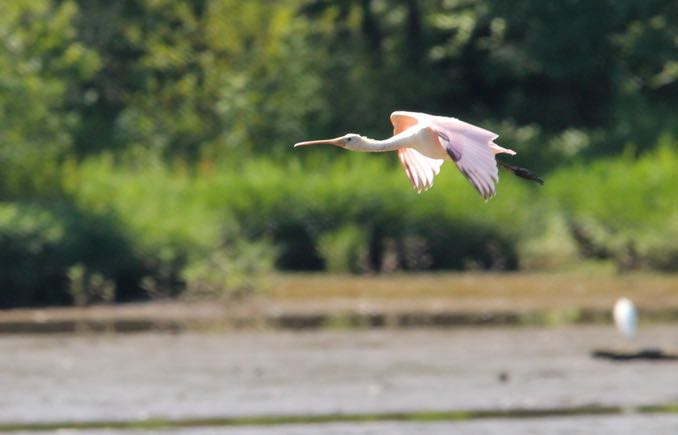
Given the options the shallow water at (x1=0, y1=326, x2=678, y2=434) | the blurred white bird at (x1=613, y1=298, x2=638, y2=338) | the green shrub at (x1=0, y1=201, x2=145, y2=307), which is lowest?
the shallow water at (x1=0, y1=326, x2=678, y2=434)

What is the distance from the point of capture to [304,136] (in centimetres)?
2584

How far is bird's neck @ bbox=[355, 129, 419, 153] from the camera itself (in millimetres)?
5680

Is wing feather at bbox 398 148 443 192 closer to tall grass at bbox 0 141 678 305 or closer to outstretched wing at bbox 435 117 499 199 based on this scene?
outstretched wing at bbox 435 117 499 199

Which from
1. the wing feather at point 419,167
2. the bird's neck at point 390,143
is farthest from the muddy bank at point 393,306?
the bird's neck at point 390,143

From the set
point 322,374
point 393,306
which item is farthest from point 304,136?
point 322,374

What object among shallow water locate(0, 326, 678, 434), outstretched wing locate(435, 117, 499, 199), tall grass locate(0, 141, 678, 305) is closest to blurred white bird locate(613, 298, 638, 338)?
shallow water locate(0, 326, 678, 434)

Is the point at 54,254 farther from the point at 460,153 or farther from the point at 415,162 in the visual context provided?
the point at 460,153

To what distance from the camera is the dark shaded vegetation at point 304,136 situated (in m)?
19.4

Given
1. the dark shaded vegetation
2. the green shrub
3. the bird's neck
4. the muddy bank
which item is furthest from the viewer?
the dark shaded vegetation

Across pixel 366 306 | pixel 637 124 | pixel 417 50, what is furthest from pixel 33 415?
pixel 417 50

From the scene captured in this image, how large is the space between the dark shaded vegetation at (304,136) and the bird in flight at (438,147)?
12.6 m

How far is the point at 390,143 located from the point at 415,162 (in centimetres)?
56

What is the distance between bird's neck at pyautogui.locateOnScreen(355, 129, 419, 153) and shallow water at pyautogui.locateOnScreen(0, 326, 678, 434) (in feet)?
23.4

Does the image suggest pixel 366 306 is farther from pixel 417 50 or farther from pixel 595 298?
pixel 417 50
